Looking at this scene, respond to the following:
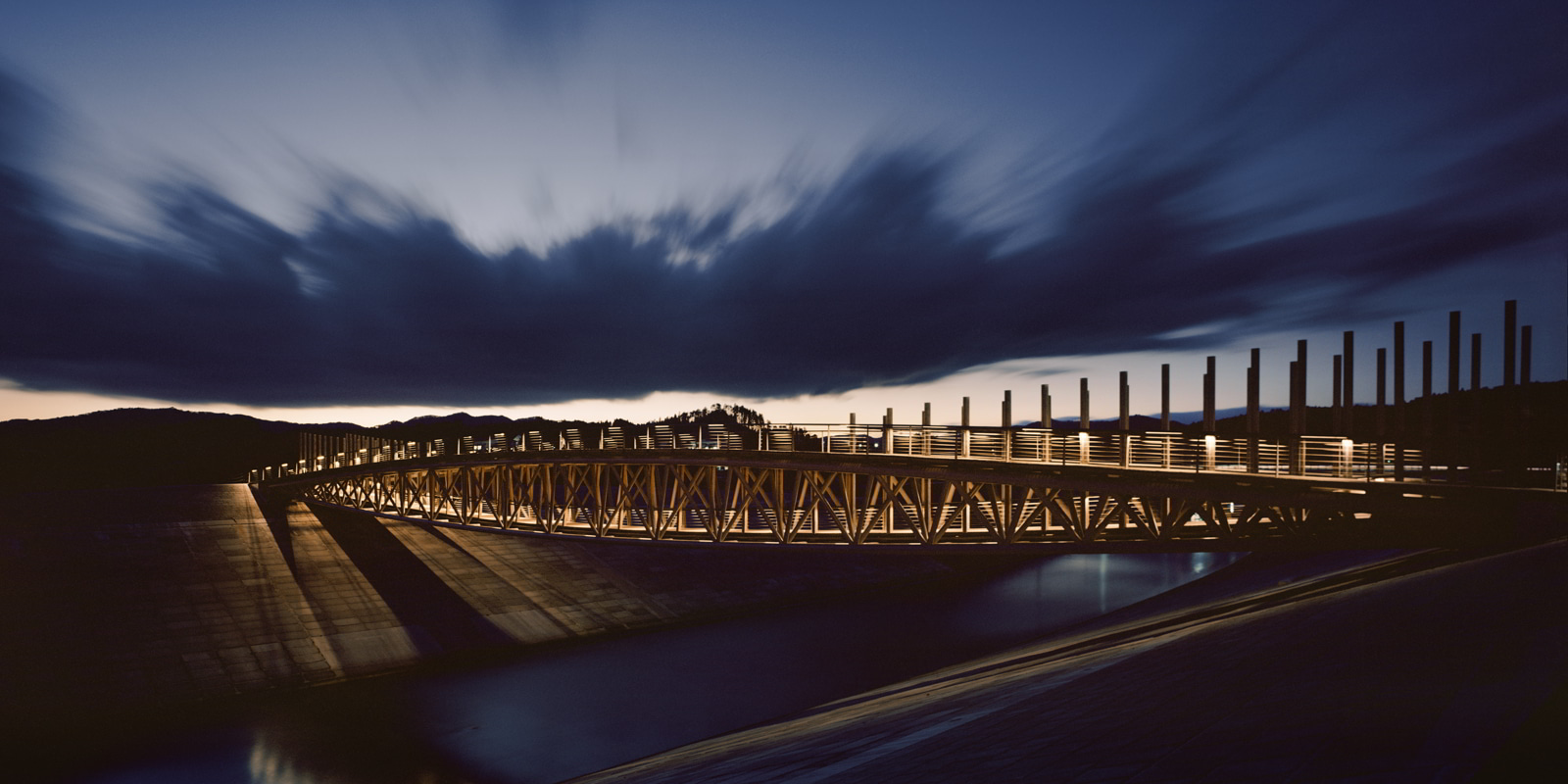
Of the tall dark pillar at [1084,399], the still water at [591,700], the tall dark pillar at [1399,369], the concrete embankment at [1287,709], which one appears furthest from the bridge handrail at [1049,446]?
the tall dark pillar at [1399,369]

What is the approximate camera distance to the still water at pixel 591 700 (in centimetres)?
2589

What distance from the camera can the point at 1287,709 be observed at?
7.89 metres

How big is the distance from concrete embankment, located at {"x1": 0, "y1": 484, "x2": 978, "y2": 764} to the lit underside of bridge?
8.41 m

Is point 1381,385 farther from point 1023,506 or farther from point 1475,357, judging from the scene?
point 1023,506

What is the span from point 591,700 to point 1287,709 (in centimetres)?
3095

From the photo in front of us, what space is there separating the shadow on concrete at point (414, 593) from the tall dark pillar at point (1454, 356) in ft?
184

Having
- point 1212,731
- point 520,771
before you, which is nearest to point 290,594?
point 520,771

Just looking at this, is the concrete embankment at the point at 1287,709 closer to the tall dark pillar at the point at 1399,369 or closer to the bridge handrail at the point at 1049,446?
the bridge handrail at the point at 1049,446

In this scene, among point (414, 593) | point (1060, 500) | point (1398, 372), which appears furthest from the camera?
point (414, 593)

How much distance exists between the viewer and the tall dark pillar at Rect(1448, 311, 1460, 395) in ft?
123

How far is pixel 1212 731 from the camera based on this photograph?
25.4 feet

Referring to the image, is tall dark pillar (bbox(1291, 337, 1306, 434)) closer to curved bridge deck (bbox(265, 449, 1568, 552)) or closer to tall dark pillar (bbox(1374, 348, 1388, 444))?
tall dark pillar (bbox(1374, 348, 1388, 444))

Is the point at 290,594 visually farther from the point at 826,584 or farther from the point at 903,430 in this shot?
the point at 903,430

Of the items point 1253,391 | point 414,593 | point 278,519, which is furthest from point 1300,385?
point 278,519
